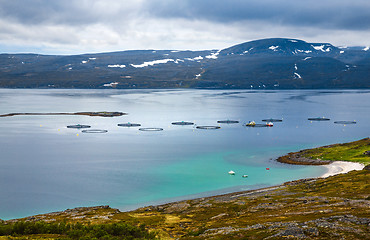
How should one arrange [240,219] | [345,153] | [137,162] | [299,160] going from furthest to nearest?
[137,162] → [345,153] → [299,160] → [240,219]

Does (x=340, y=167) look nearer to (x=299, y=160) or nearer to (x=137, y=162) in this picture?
(x=299, y=160)

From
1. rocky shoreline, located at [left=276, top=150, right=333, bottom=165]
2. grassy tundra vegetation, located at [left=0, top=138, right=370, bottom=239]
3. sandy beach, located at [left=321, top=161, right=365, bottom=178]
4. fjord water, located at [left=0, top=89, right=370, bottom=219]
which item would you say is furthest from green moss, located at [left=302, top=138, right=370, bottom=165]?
grassy tundra vegetation, located at [left=0, top=138, right=370, bottom=239]

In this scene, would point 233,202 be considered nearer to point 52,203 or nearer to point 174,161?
point 52,203

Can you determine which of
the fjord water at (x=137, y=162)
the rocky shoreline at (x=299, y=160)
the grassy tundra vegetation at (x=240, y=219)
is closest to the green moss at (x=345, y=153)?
the rocky shoreline at (x=299, y=160)

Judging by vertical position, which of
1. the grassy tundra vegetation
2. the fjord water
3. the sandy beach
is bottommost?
the fjord water

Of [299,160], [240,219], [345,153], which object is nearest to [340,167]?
[299,160]

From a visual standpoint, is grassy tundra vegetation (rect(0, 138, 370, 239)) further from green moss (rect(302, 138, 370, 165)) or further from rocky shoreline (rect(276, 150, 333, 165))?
green moss (rect(302, 138, 370, 165))

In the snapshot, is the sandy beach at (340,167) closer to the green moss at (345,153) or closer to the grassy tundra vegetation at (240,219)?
the green moss at (345,153)

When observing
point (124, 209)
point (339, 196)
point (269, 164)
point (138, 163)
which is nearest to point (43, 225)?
point (124, 209)
